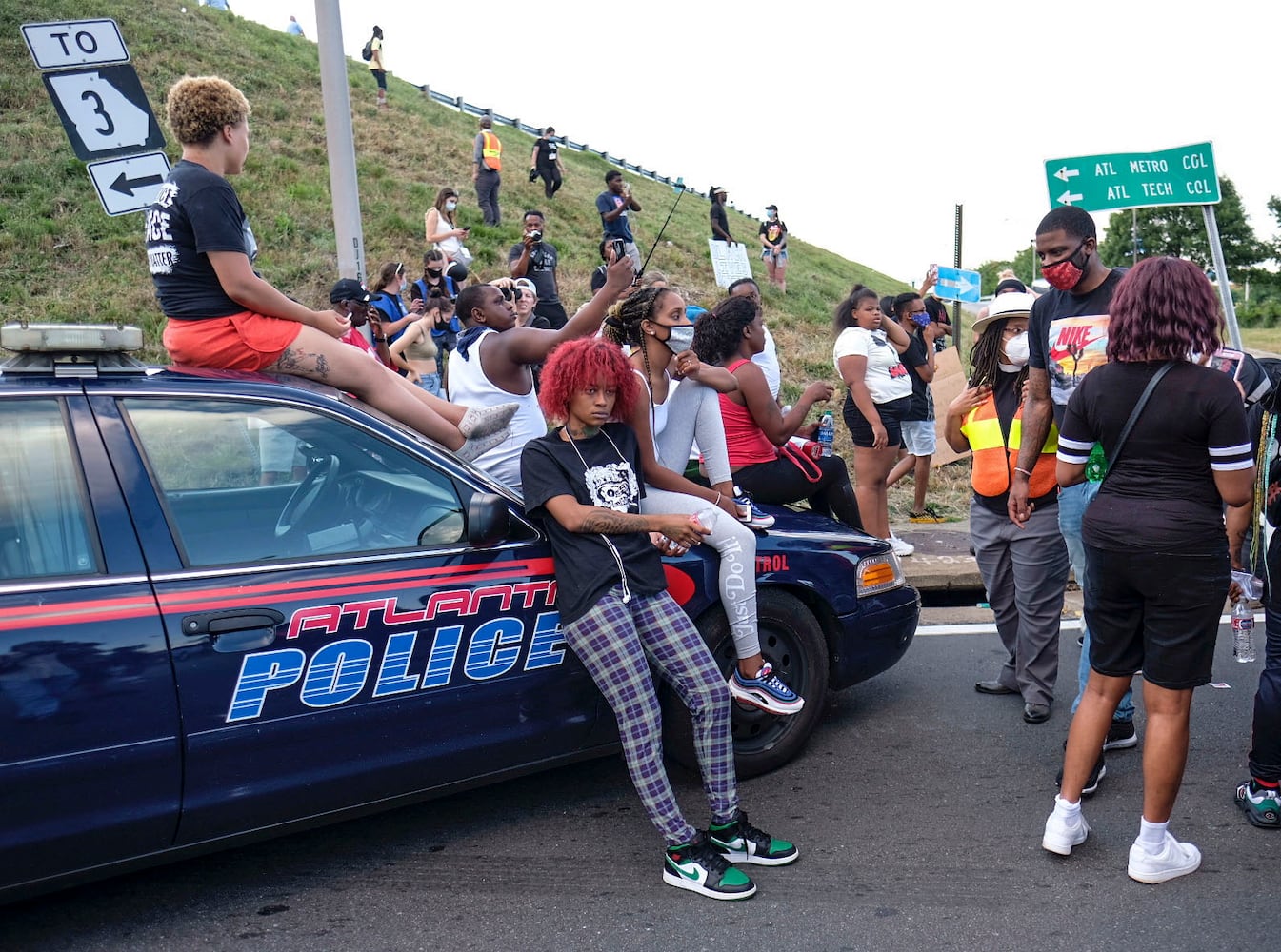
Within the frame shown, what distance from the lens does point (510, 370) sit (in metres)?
4.93

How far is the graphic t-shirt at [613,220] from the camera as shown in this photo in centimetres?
1405

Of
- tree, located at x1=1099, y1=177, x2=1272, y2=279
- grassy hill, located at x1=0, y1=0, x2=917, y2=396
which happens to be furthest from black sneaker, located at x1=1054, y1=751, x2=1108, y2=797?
tree, located at x1=1099, y1=177, x2=1272, y2=279

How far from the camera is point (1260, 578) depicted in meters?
4.03

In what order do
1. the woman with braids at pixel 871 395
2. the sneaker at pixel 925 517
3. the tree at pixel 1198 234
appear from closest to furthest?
the woman with braids at pixel 871 395 → the sneaker at pixel 925 517 → the tree at pixel 1198 234

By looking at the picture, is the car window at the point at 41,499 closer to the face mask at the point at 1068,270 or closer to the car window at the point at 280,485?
the car window at the point at 280,485

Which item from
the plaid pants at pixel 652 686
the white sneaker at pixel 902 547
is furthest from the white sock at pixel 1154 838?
the white sneaker at pixel 902 547

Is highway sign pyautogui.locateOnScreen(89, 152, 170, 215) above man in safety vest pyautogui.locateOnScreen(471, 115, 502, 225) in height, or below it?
below

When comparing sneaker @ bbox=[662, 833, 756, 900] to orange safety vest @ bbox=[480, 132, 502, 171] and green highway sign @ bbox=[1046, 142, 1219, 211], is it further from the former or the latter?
orange safety vest @ bbox=[480, 132, 502, 171]

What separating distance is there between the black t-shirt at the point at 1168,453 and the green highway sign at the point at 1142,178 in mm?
5421

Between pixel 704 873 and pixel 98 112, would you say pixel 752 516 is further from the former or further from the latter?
pixel 98 112

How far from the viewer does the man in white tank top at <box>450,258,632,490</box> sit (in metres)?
4.79

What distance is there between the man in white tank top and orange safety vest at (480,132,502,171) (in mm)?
12857

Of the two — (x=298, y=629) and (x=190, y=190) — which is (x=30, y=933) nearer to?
(x=298, y=629)

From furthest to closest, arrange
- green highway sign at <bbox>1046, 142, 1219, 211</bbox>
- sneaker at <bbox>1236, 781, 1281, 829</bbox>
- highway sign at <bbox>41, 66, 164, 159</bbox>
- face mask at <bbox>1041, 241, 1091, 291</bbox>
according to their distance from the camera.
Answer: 1. green highway sign at <bbox>1046, 142, 1219, 211</bbox>
2. highway sign at <bbox>41, 66, 164, 159</bbox>
3. face mask at <bbox>1041, 241, 1091, 291</bbox>
4. sneaker at <bbox>1236, 781, 1281, 829</bbox>
